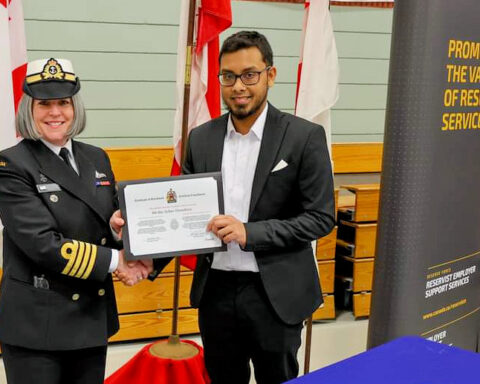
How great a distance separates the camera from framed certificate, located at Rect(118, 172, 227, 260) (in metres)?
2.01

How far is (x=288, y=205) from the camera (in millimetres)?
2111

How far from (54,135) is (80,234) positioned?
309 millimetres

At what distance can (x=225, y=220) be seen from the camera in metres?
2.00

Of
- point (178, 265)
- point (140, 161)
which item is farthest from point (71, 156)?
point (140, 161)

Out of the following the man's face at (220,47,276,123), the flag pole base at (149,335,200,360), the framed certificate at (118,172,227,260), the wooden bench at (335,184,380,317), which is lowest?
the flag pole base at (149,335,200,360)

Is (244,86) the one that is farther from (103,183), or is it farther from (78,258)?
(78,258)

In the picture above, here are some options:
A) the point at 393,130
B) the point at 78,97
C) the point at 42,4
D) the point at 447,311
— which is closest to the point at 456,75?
the point at 393,130

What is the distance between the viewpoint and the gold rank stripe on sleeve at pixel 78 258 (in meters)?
1.85

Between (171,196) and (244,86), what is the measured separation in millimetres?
423

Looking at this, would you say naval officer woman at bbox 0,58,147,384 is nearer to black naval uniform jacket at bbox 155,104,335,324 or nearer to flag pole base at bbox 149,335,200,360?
black naval uniform jacket at bbox 155,104,335,324

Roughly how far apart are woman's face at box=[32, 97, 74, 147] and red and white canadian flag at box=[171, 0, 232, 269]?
49.2 inches

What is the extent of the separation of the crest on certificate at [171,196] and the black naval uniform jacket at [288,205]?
0.55ft

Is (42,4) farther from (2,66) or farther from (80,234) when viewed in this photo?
(80,234)

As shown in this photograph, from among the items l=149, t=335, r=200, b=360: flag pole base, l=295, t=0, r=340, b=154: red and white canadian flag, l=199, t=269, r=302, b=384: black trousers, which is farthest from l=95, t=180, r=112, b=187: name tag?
l=295, t=0, r=340, b=154: red and white canadian flag
